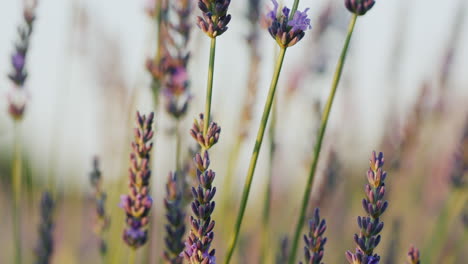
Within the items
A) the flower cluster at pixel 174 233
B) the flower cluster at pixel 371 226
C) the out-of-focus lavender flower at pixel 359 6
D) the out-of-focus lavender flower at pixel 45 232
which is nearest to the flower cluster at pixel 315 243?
the flower cluster at pixel 371 226

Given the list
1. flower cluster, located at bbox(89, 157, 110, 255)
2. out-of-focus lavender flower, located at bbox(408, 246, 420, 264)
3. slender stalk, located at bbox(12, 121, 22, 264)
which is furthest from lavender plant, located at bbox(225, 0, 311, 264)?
slender stalk, located at bbox(12, 121, 22, 264)

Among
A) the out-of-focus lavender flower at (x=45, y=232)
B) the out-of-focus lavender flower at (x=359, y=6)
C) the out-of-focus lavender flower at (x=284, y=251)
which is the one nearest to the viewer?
the out-of-focus lavender flower at (x=359, y=6)

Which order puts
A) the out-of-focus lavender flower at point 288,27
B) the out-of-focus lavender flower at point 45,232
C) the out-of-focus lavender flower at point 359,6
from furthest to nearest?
the out-of-focus lavender flower at point 45,232, the out-of-focus lavender flower at point 359,6, the out-of-focus lavender flower at point 288,27

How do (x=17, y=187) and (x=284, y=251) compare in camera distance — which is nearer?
(x=284, y=251)

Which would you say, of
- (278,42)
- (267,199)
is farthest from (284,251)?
(278,42)

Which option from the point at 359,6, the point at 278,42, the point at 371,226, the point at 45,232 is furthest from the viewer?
the point at 45,232

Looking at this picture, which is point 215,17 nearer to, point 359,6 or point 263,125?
point 263,125

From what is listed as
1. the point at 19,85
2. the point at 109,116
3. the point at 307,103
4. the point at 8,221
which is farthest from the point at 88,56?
the point at 8,221

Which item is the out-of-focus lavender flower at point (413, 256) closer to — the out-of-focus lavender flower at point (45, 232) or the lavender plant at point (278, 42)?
the lavender plant at point (278, 42)

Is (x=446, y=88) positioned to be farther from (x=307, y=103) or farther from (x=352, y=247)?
(x=352, y=247)
